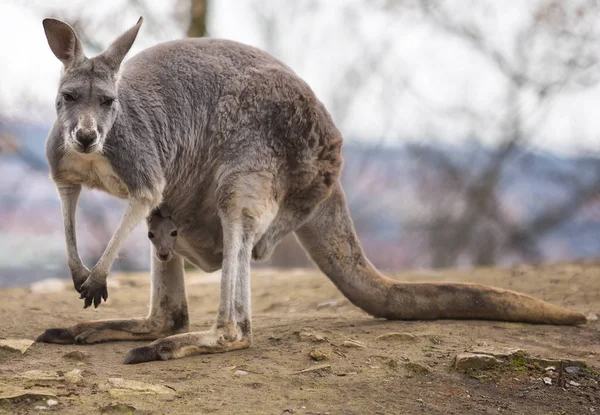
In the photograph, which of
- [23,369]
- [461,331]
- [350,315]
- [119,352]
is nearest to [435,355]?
[461,331]

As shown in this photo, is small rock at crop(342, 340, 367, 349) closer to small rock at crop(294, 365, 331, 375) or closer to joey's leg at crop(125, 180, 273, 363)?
small rock at crop(294, 365, 331, 375)

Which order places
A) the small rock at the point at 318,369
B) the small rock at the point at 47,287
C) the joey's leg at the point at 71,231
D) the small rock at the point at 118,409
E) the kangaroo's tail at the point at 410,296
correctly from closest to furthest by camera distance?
the small rock at the point at 118,409 < the small rock at the point at 318,369 < the joey's leg at the point at 71,231 < the kangaroo's tail at the point at 410,296 < the small rock at the point at 47,287

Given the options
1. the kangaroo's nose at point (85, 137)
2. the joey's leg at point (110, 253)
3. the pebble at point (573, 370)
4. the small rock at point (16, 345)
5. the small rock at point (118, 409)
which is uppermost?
the kangaroo's nose at point (85, 137)

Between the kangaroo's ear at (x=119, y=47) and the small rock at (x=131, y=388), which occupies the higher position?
the kangaroo's ear at (x=119, y=47)

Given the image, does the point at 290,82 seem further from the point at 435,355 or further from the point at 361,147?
the point at 361,147

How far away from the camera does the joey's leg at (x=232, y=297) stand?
173 inches

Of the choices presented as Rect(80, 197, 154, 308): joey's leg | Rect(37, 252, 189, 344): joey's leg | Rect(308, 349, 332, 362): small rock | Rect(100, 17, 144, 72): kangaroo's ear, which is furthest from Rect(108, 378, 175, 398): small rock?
Rect(100, 17, 144, 72): kangaroo's ear

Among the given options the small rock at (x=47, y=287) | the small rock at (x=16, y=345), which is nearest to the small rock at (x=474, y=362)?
the small rock at (x=16, y=345)

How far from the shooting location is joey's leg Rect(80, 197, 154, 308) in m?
4.34

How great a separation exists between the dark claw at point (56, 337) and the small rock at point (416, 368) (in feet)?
6.27

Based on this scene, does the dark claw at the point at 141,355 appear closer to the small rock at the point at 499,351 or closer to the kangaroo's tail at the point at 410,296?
the kangaroo's tail at the point at 410,296

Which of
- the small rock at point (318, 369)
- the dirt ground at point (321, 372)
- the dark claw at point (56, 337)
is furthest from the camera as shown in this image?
Answer: the dark claw at point (56, 337)

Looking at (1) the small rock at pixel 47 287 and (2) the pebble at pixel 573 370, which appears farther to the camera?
(1) the small rock at pixel 47 287

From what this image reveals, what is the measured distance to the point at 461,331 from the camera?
4.95 m
